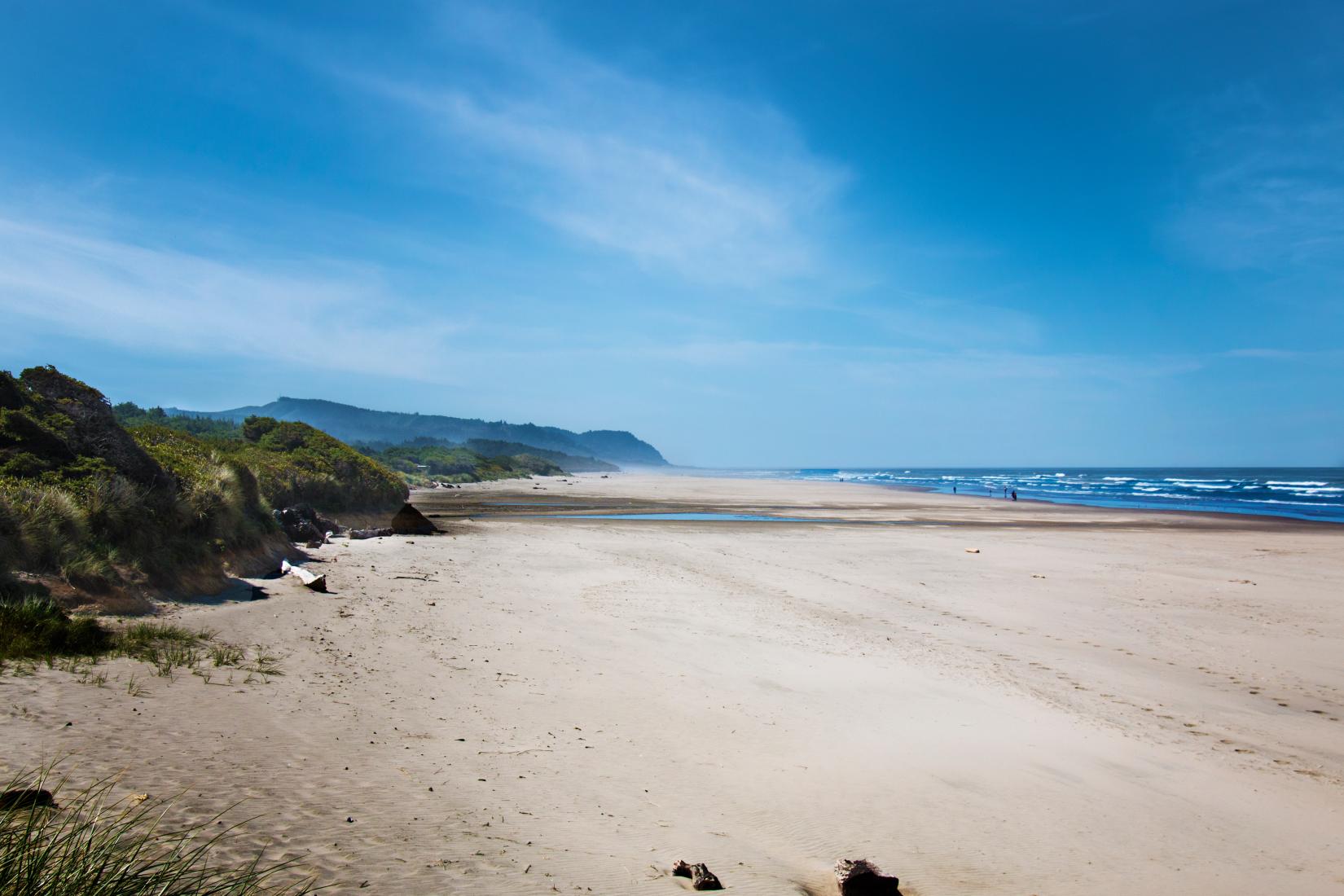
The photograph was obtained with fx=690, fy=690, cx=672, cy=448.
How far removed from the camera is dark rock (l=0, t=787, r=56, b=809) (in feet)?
11.6

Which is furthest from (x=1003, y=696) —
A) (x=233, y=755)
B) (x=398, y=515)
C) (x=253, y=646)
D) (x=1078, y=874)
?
(x=398, y=515)

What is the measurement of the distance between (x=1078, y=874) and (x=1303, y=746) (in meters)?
4.71

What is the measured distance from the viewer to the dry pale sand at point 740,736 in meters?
4.41

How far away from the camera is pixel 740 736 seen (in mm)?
6605

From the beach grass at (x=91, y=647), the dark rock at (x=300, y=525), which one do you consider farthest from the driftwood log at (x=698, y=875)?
the dark rock at (x=300, y=525)

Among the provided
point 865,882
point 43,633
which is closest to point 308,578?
point 43,633

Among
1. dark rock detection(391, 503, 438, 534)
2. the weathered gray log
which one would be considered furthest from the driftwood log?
dark rock detection(391, 503, 438, 534)

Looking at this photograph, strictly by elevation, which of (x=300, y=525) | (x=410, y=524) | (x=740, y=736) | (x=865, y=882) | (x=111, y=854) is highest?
(x=111, y=854)

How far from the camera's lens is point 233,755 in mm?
4879

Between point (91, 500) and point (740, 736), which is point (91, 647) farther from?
point (740, 736)

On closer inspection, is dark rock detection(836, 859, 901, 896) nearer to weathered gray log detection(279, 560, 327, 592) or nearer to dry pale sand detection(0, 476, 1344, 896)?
dry pale sand detection(0, 476, 1344, 896)

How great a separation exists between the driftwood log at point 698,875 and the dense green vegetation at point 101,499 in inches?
324

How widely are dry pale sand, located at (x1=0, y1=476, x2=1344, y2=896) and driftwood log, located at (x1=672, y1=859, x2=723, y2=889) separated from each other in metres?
0.10

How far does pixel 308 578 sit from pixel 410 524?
1007 cm
